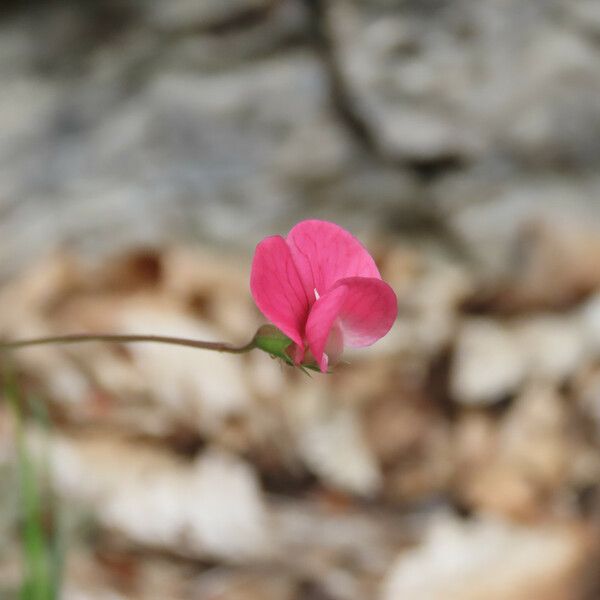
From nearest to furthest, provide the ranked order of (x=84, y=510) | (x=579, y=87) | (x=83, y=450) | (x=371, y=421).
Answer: (x=84, y=510) → (x=83, y=450) → (x=371, y=421) → (x=579, y=87)

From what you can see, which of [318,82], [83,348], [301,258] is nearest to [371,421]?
[83,348]

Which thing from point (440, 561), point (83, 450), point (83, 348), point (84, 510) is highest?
point (83, 348)

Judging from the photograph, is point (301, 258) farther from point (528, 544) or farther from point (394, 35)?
point (394, 35)

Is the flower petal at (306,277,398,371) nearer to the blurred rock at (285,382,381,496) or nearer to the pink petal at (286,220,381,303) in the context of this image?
the pink petal at (286,220,381,303)

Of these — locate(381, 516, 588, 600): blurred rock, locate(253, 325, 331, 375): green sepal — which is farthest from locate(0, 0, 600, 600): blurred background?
locate(253, 325, 331, 375): green sepal

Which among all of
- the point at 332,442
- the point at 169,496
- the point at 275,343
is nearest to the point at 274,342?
the point at 275,343

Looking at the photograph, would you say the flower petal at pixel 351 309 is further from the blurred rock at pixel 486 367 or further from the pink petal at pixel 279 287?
the blurred rock at pixel 486 367
